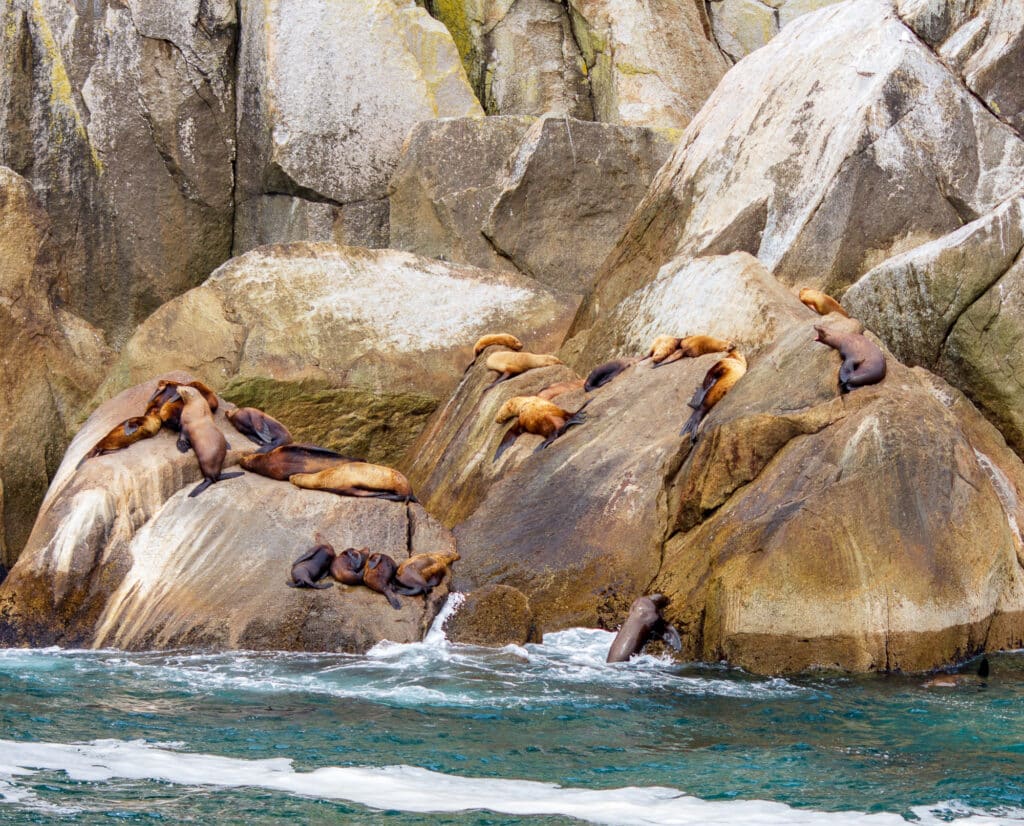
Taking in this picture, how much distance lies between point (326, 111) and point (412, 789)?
14040 mm

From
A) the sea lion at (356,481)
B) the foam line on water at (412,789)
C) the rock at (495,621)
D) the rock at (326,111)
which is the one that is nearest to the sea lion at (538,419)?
the sea lion at (356,481)

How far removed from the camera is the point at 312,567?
8992mm

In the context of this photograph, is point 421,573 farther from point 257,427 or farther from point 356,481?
point 257,427

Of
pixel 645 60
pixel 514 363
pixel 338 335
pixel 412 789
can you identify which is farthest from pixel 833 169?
pixel 412 789

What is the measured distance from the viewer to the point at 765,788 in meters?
5.50

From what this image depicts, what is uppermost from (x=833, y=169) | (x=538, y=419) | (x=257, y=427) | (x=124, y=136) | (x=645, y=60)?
(x=645, y=60)

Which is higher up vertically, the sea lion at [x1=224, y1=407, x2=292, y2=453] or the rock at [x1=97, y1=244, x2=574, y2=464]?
the rock at [x1=97, y1=244, x2=574, y2=464]

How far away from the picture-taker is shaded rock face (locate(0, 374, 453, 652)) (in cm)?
876

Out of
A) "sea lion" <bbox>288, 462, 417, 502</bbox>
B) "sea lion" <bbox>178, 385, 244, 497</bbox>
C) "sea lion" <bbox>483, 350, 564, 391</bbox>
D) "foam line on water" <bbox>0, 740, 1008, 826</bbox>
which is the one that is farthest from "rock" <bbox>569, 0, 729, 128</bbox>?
"foam line on water" <bbox>0, 740, 1008, 826</bbox>

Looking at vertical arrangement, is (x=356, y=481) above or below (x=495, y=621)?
above

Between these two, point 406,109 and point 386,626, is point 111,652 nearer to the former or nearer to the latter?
point 386,626

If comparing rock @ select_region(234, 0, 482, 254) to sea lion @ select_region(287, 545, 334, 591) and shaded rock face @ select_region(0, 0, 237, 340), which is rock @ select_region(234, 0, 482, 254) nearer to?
shaded rock face @ select_region(0, 0, 237, 340)

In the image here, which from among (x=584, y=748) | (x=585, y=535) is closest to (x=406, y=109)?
(x=585, y=535)

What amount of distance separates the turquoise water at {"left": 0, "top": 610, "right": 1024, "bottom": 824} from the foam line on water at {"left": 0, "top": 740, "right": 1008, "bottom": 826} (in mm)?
16
